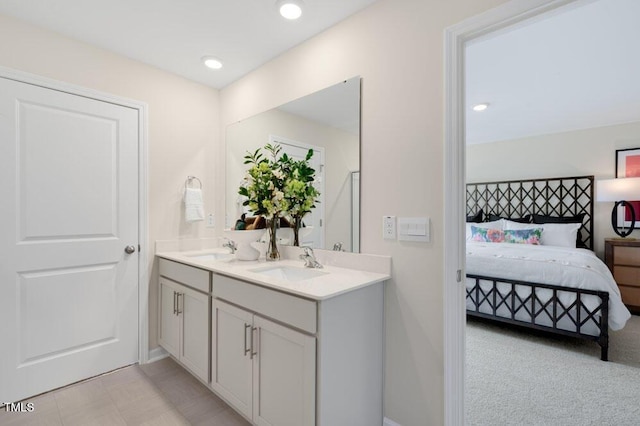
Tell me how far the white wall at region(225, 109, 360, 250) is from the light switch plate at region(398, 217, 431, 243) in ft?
1.20

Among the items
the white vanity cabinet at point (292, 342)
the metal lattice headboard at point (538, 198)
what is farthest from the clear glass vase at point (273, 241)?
the metal lattice headboard at point (538, 198)

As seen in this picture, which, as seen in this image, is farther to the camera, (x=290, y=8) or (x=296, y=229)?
(x=296, y=229)

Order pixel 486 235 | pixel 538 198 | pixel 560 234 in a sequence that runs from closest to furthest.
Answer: pixel 560 234, pixel 486 235, pixel 538 198

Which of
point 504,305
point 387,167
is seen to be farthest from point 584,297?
point 387,167

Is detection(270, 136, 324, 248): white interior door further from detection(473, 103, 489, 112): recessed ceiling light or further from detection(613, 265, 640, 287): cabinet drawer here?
detection(613, 265, 640, 287): cabinet drawer

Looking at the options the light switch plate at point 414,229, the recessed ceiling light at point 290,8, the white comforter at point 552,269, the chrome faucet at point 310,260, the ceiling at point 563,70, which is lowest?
the white comforter at point 552,269

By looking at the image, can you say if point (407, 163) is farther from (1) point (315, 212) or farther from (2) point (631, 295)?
(2) point (631, 295)

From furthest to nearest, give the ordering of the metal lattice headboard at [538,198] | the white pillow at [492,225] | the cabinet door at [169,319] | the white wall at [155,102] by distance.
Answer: the white pillow at [492,225] → the metal lattice headboard at [538,198] → the cabinet door at [169,319] → the white wall at [155,102]

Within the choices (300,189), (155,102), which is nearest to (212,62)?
(155,102)

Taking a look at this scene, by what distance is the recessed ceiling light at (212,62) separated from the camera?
7.71 feet

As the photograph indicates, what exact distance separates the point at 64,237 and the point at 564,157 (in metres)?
6.05

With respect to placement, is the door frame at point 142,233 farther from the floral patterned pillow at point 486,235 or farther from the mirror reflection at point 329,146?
the floral patterned pillow at point 486,235

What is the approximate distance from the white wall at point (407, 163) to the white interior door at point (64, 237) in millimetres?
1842

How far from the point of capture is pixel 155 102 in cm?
249
